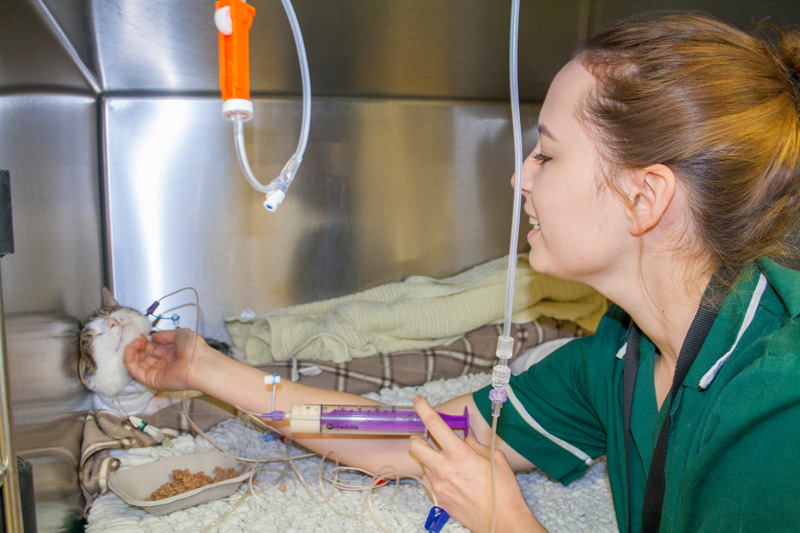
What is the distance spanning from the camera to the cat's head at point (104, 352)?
3.11ft

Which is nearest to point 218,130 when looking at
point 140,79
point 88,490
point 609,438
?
point 140,79

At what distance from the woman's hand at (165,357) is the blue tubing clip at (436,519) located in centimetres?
43

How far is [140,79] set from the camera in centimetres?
110

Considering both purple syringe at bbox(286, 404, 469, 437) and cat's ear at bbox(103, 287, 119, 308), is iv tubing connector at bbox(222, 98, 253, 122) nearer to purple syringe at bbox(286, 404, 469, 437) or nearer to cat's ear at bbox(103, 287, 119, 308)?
purple syringe at bbox(286, 404, 469, 437)

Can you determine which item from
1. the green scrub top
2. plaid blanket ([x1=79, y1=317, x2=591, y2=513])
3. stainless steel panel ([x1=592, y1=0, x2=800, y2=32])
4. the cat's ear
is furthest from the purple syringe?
stainless steel panel ([x1=592, y1=0, x2=800, y2=32])

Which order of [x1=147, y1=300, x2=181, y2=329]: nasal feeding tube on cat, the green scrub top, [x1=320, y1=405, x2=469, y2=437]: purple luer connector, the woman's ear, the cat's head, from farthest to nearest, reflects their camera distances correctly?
[x1=147, y1=300, x2=181, y2=329]: nasal feeding tube on cat
the cat's head
[x1=320, y1=405, x2=469, y2=437]: purple luer connector
the woman's ear
the green scrub top

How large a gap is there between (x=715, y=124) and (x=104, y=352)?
95cm

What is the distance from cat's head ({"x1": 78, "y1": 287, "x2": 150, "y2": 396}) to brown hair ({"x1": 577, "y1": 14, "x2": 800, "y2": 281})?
829mm

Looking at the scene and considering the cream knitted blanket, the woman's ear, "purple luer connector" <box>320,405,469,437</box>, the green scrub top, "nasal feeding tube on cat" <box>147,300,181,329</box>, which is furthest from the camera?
the cream knitted blanket

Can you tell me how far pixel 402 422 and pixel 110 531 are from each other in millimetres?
397

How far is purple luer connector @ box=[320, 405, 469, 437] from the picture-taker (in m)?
0.82

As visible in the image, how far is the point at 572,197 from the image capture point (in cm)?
67

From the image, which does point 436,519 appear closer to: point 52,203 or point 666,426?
point 666,426

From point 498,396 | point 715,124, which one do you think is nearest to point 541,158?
point 715,124
